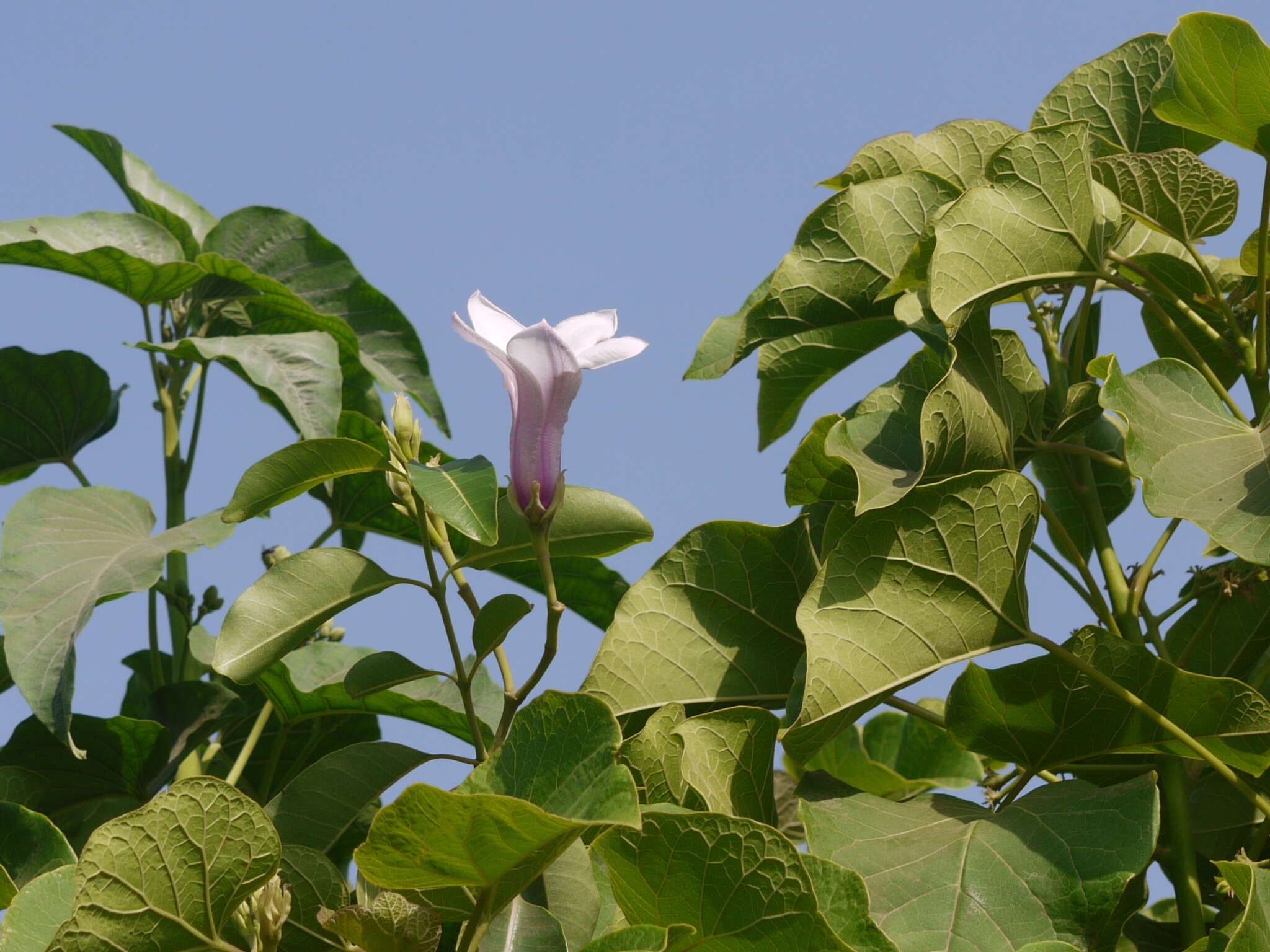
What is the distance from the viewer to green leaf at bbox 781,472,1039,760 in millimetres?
1083

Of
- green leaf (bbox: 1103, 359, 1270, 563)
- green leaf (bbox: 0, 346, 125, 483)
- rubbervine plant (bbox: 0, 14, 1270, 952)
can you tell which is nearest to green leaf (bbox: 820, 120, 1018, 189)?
rubbervine plant (bbox: 0, 14, 1270, 952)

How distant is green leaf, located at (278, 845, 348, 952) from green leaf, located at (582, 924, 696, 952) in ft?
0.99

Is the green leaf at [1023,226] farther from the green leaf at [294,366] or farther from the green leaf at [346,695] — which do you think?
the green leaf at [294,366]

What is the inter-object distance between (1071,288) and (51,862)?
1.25 metres

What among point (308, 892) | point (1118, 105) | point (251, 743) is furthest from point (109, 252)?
point (1118, 105)

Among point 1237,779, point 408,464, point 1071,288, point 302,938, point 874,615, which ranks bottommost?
point 302,938

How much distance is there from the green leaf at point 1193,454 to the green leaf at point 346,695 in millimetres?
810

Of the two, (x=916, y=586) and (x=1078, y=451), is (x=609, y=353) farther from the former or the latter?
(x=1078, y=451)

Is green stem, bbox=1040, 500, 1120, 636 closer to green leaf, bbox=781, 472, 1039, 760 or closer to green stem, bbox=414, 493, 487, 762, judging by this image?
green leaf, bbox=781, 472, 1039, 760

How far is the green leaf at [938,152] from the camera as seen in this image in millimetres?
1486

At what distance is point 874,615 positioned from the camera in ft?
3.61

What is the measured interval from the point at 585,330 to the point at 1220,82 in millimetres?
706

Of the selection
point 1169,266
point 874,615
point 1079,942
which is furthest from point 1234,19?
point 1079,942

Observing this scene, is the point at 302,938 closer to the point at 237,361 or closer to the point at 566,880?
the point at 566,880
